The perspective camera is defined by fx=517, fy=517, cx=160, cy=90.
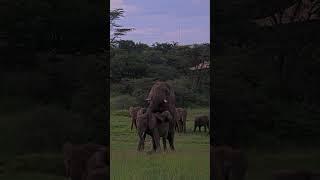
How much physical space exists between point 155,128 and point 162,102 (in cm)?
22

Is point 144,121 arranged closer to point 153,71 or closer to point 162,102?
point 162,102

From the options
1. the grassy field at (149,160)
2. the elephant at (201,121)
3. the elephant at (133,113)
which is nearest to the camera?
the grassy field at (149,160)

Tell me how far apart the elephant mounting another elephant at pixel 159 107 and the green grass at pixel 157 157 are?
0.21 ft

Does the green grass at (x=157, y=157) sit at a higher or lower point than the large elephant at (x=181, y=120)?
lower

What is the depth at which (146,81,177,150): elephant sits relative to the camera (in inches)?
161

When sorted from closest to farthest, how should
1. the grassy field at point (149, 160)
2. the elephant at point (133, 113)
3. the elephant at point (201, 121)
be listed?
the grassy field at point (149, 160) → the elephant at point (201, 121) → the elephant at point (133, 113)

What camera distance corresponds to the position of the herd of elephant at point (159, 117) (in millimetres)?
4098
